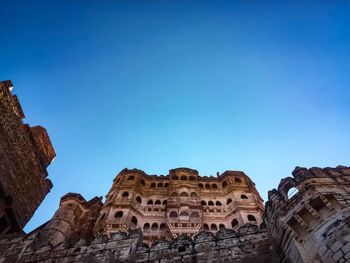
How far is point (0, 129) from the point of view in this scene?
77.6 feet

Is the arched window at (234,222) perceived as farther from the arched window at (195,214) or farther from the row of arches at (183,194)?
the row of arches at (183,194)

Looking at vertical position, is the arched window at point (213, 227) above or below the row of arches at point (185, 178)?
below

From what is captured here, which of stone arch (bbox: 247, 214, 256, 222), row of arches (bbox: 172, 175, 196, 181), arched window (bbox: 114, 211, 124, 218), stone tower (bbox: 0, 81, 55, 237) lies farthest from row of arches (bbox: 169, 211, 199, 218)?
stone tower (bbox: 0, 81, 55, 237)

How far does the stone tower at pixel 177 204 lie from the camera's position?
29.3m

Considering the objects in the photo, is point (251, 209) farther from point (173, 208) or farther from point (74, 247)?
point (74, 247)

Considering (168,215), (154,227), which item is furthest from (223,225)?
(154,227)

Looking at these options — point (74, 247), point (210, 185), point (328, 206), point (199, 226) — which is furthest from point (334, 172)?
point (210, 185)

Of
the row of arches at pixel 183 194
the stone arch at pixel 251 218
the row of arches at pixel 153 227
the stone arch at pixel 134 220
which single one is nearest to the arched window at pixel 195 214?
the row of arches at pixel 153 227

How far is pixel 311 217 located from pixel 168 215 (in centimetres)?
2035

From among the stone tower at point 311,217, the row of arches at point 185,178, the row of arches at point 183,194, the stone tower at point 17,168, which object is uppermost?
the row of arches at point 185,178

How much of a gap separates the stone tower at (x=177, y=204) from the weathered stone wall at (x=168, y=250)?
1094 cm

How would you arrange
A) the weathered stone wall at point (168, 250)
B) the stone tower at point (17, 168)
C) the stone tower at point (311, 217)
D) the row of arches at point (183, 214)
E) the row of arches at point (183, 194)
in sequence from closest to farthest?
1. the stone tower at point (311, 217)
2. the weathered stone wall at point (168, 250)
3. the stone tower at point (17, 168)
4. the row of arches at point (183, 214)
5. the row of arches at point (183, 194)

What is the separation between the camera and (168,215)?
101 ft

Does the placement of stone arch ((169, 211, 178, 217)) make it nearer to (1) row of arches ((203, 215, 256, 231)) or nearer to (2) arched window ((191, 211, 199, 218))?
(2) arched window ((191, 211, 199, 218))
